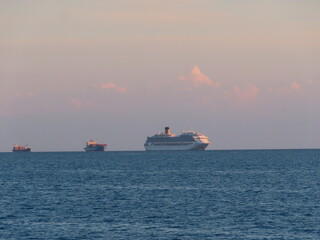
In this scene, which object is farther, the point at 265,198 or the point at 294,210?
the point at 265,198

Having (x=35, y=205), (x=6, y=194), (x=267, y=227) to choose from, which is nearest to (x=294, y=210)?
(x=267, y=227)

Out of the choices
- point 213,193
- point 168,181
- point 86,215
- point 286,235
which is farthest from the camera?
point 168,181

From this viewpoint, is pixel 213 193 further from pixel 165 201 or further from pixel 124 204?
pixel 124 204

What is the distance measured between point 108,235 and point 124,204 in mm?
18752

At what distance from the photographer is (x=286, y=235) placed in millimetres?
47438

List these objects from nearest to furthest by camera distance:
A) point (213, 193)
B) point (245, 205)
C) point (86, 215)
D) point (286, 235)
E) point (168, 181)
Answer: point (286, 235)
point (86, 215)
point (245, 205)
point (213, 193)
point (168, 181)

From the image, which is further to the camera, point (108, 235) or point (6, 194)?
point (6, 194)

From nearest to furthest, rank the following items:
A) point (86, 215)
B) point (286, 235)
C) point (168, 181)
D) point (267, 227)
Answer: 1. point (286, 235)
2. point (267, 227)
3. point (86, 215)
4. point (168, 181)

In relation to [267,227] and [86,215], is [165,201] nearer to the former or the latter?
[86,215]

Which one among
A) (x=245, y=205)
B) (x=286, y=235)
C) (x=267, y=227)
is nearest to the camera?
(x=286, y=235)

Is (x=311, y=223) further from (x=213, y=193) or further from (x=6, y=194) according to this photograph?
(x=6, y=194)

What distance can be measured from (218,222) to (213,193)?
24504mm

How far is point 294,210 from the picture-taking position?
2383 inches

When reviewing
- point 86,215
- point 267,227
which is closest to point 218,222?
point 267,227
